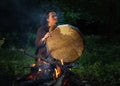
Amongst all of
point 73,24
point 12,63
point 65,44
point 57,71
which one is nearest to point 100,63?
point 12,63

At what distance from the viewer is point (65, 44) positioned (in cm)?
797

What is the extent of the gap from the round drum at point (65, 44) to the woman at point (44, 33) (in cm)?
12

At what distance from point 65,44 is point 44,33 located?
59cm

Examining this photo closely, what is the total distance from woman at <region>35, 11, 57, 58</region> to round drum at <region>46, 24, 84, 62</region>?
12cm

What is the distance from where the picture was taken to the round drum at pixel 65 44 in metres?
7.86

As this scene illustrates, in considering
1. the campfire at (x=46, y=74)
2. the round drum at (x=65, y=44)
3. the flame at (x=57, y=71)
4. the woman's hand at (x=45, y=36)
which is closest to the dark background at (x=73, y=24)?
the round drum at (x=65, y=44)

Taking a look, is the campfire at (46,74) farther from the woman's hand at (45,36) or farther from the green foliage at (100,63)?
the green foliage at (100,63)

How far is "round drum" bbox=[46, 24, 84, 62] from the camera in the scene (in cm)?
786

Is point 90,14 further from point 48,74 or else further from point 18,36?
point 48,74

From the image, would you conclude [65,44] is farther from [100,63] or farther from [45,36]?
[100,63]

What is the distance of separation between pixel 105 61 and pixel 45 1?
4.61m

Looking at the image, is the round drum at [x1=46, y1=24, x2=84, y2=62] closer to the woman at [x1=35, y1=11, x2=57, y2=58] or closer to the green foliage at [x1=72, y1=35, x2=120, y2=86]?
the woman at [x1=35, y1=11, x2=57, y2=58]

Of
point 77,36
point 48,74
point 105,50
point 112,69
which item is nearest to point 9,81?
point 48,74

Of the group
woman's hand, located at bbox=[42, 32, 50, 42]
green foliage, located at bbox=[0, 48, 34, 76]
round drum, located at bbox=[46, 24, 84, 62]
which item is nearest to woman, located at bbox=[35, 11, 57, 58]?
woman's hand, located at bbox=[42, 32, 50, 42]
